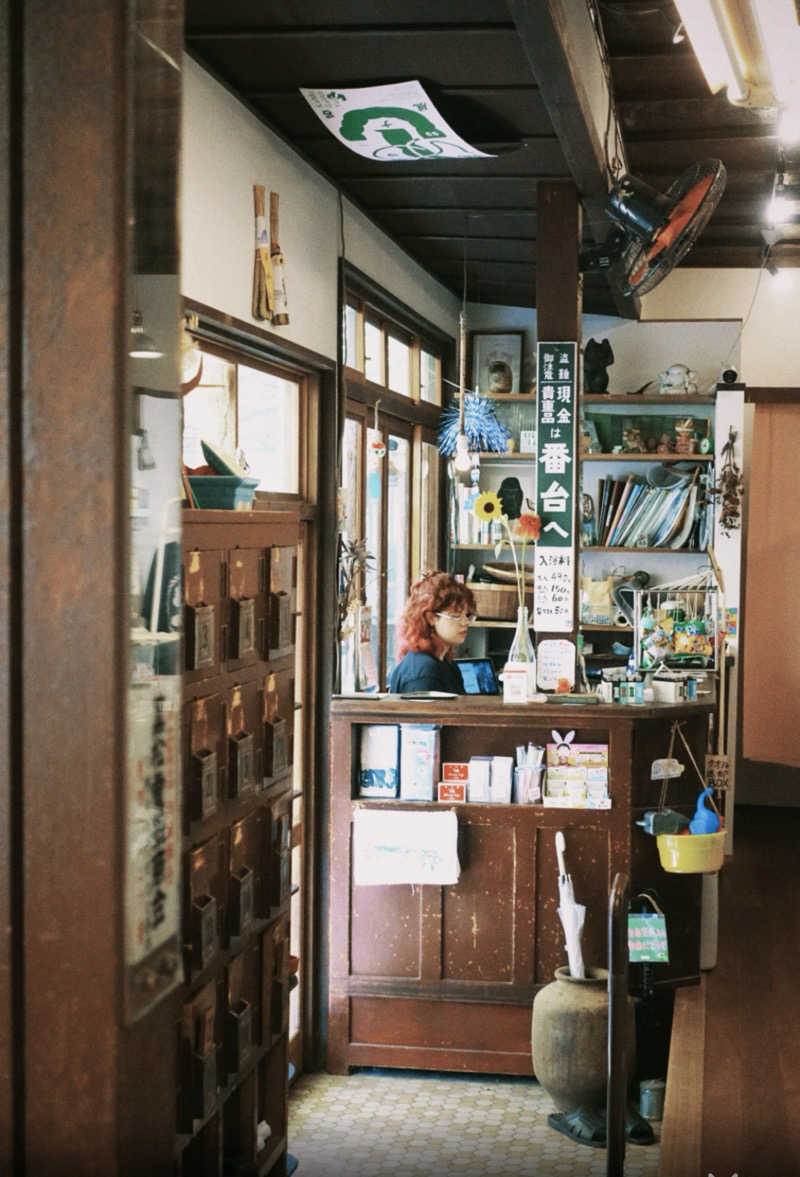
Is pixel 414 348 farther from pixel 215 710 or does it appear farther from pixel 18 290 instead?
pixel 18 290

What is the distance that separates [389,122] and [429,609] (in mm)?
1862

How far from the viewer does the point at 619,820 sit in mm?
4590

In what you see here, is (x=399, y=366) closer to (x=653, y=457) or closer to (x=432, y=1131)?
(x=653, y=457)

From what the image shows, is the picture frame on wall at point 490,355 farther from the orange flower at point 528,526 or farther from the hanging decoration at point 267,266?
the hanging decoration at point 267,266

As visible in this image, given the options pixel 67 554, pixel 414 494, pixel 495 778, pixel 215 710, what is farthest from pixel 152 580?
pixel 414 494

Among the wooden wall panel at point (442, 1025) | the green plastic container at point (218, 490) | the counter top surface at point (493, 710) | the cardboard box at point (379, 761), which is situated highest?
the green plastic container at point (218, 490)

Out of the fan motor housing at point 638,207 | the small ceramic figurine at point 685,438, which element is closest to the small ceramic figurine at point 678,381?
the small ceramic figurine at point 685,438

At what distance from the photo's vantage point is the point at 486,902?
4.67 metres

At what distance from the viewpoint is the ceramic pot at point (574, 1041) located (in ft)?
14.1

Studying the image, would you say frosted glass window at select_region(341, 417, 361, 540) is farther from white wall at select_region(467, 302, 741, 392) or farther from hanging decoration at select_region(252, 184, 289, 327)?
white wall at select_region(467, 302, 741, 392)

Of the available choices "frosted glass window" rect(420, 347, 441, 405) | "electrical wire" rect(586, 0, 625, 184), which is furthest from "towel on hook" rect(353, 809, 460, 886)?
"frosted glass window" rect(420, 347, 441, 405)

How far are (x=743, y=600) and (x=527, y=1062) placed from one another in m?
4.01

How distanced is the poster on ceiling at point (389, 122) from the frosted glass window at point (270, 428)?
78cm

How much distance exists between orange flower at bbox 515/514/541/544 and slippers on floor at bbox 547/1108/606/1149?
194cm
